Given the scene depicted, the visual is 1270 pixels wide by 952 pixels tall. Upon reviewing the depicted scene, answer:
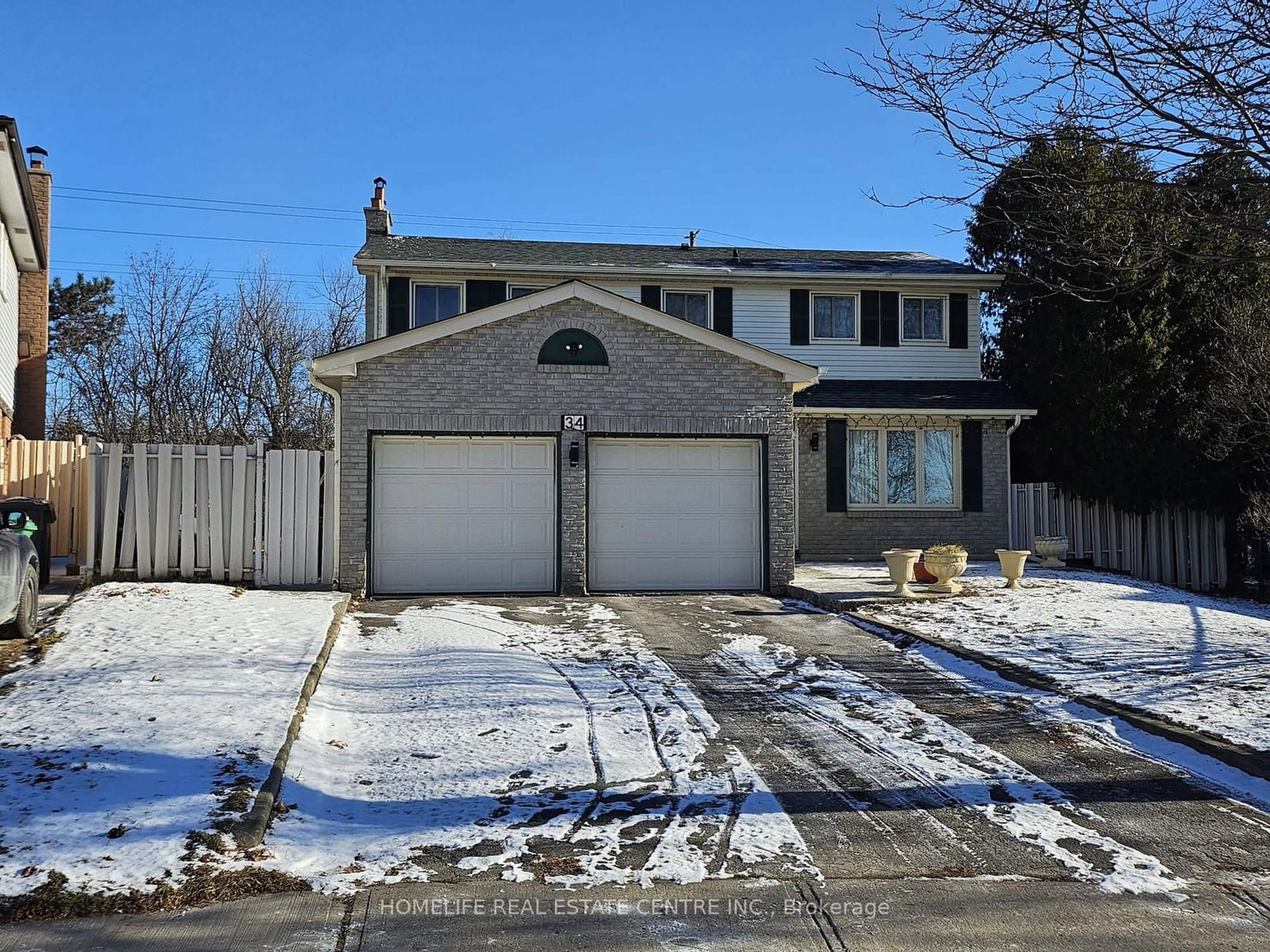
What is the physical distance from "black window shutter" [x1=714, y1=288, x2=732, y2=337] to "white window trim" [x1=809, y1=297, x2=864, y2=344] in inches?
64.5

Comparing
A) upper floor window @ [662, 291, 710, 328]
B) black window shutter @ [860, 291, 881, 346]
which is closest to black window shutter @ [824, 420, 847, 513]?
black window shutter @ [860, 291, 881, 346]

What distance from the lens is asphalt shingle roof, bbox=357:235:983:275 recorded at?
20.4 metres

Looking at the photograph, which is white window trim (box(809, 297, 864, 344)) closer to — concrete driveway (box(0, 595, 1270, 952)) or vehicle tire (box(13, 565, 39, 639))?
concrete driveway (box(0, 595, 1270, 952))

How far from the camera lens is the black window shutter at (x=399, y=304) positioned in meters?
19.8

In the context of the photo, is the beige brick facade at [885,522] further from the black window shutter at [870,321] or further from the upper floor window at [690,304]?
the upper floor window at [690,304]

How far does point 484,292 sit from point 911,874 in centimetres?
1681

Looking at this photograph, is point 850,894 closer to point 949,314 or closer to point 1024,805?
point 1024,805

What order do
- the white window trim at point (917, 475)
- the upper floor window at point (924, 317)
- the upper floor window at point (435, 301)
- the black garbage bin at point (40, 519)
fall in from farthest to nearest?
1. the upper floor window at point (924, 317)
2. the upper floor window at point (435, 301)
3. the white window trim at point (917, 475)
4. the black garbage bin at point (40, 519)

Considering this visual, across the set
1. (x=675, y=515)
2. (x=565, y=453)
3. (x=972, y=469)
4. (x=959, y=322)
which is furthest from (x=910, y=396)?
(x=565, y=453)

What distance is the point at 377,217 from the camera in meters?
22.1

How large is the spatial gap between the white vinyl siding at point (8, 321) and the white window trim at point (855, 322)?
1423 cm

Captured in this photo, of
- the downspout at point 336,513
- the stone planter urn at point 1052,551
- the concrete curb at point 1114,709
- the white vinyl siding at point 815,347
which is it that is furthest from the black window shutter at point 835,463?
the downspout at point 336,513

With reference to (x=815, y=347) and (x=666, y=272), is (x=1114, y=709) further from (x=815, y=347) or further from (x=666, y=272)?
(x=666, y=272)

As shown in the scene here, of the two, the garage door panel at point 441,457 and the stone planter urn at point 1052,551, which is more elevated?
the garage door panel at point 441,457
